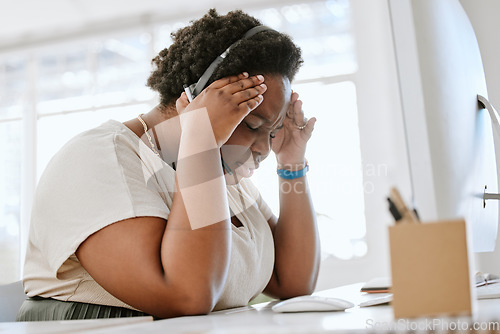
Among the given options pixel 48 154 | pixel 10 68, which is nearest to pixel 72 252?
pixel 48 154

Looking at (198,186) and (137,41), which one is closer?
(198,186)

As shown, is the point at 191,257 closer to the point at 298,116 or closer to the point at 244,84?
the point at 244,84

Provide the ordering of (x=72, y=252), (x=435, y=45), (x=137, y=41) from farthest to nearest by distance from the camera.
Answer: (x=137, y=41) < (x=72, y=252) < (x=435, y=45)

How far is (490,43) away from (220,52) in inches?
26.3

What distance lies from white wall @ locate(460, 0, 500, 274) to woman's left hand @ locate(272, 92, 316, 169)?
43cm

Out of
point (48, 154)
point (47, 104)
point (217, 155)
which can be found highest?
point (47, 104)

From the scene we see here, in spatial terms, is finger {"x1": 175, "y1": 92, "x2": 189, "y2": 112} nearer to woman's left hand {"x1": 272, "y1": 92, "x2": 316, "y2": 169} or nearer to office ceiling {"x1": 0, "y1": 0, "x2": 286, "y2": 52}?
woman's left hand {"x1": 272, "y1": 92, "x2": 316, "y2": 169}

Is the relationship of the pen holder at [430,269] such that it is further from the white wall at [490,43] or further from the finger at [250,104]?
the white wall at [490,43]

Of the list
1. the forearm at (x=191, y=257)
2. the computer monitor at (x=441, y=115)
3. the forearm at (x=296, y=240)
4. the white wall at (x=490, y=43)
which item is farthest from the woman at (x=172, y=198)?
the white wall at (x=490, y=43)

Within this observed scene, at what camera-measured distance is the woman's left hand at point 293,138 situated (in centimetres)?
133

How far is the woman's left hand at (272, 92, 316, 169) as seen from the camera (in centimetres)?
133

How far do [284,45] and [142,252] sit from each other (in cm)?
53

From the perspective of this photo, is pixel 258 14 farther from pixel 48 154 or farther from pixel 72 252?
pixel 72 252

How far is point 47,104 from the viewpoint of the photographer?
4504mm
